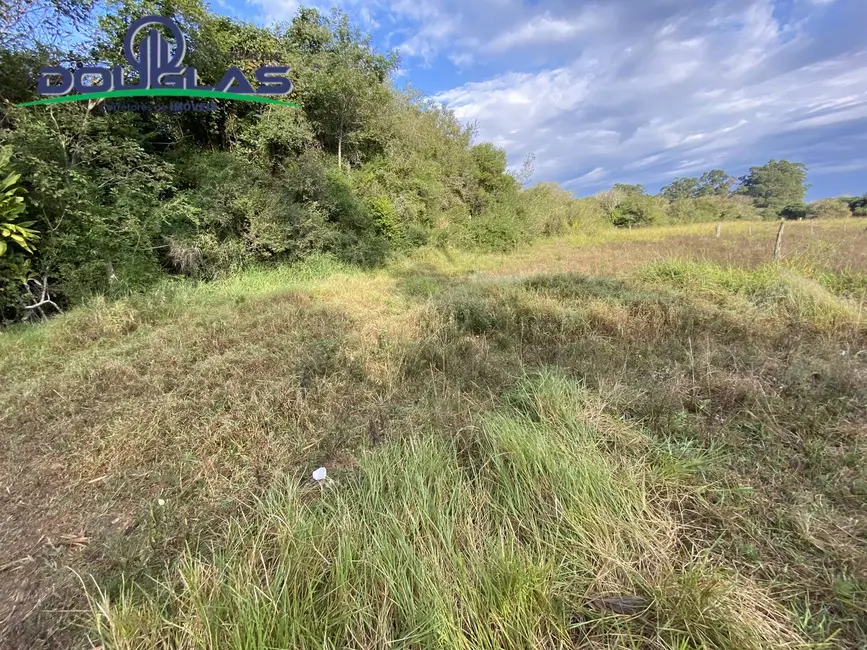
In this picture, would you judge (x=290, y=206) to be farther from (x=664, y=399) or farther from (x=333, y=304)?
(x=664, y=399)

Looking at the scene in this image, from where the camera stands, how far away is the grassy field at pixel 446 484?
44.4 inches

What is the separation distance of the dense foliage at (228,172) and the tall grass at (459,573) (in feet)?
15.5

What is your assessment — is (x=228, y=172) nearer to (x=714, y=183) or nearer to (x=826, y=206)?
(x=826, y=206)

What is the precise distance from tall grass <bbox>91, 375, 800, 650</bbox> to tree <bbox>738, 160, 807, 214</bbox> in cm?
4163

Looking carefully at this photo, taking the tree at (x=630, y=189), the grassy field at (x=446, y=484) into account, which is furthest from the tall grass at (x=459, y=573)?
the tree at (x=630, y=189)

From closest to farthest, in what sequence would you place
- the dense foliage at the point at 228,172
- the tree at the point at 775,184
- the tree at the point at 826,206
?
the dense foliage at the point at 228,172 < the tree at the point at 826,206 < the tree at the point at 775,184

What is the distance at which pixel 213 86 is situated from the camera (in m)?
7.14

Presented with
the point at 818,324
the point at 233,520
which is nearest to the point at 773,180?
the point at 818,324

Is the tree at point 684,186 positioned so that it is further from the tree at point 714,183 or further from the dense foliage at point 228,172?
the dense foliage at point 228,172

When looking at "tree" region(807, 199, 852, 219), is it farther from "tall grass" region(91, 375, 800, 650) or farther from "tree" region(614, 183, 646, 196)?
"tall grass" region(91, 375, 800, 650)

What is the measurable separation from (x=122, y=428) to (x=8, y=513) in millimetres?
586

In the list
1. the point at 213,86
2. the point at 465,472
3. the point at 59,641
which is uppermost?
the point at 213,86

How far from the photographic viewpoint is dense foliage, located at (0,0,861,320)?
14.8 ft

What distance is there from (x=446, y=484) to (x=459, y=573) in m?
0.43
